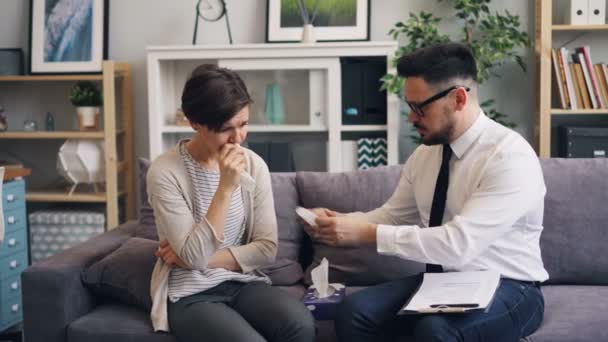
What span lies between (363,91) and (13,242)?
6.04ft

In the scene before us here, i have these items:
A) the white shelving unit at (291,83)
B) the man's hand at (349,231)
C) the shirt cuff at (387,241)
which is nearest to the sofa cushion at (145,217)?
the man's hand at (349,231)

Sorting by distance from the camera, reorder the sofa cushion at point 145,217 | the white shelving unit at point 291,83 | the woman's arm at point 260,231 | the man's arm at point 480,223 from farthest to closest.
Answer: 1. the white shelving unit at point 291,83
2. the sofa cushion at point 145,217
3. the woman's arm at point 260,231
4. the man's arm at point 480,223

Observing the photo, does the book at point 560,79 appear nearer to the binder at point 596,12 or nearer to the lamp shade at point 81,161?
the binder at point 596,12

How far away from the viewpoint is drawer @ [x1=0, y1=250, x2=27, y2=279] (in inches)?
138

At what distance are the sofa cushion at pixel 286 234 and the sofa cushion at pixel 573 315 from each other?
31.7 inches

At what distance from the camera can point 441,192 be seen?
2.33 m

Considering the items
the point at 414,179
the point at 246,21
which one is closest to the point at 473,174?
the point at 414,179

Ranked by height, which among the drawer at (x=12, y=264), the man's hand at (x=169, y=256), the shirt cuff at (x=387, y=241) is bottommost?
the drawer at (x=12, y=264)

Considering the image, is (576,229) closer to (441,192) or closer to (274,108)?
(441,192)

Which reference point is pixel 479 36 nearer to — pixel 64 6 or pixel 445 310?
pixel 64 6

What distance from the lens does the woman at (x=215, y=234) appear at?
219cm

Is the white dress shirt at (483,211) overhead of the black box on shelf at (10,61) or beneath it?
beneath

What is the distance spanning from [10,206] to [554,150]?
271 cm

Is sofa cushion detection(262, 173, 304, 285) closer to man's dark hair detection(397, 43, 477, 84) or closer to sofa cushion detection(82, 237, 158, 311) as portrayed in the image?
sofa cushion detection(82, 237, 158, 311)
